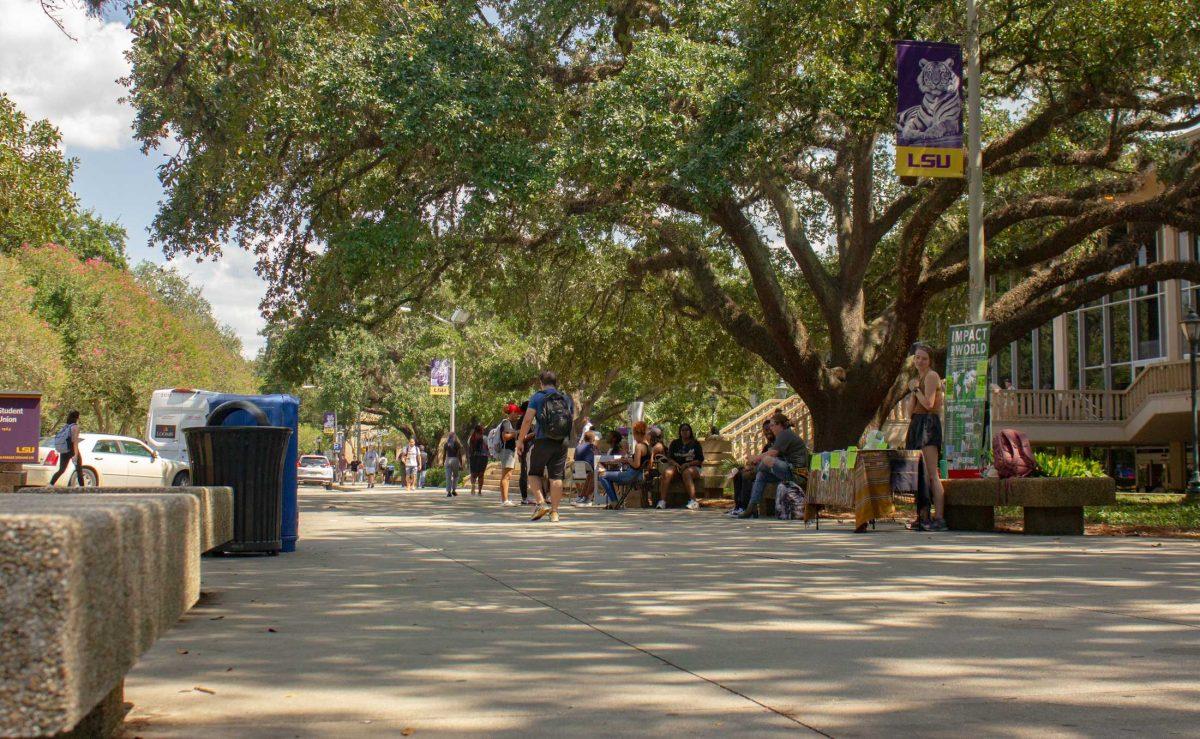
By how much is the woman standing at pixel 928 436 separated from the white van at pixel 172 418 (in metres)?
22.6

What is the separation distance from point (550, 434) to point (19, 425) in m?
14.1

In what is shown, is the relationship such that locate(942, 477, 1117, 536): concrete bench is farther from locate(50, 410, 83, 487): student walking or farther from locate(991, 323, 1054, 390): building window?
locate(991, 323, 1054, 390): building window

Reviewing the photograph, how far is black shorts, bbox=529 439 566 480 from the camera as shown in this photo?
15859 mm

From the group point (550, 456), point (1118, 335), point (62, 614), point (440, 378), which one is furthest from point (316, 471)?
point (62, 614)

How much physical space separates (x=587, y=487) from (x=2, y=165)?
1549 cm

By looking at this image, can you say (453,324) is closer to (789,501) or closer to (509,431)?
(509,431)

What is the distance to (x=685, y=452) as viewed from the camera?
74.1 ft

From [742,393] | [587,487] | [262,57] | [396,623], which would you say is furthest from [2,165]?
[742,393]

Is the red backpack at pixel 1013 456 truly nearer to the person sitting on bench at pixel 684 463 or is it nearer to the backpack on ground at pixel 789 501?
the backpack on ground at pixel 789 501

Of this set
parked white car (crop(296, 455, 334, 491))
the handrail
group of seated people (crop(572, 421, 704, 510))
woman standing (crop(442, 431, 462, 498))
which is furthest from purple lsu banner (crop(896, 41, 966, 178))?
parked white car (crop(296, 455, 334, 491))

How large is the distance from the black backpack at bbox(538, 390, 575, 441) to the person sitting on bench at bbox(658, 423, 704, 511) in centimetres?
681

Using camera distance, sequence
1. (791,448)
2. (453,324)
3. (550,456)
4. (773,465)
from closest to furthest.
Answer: (550,456) < (773,465) < (791,448) < (453,324)

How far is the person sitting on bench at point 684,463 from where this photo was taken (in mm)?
22203

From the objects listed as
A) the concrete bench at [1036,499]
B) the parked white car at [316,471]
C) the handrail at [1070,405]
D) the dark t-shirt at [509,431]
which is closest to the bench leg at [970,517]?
the concrete bench at [1036,499]
